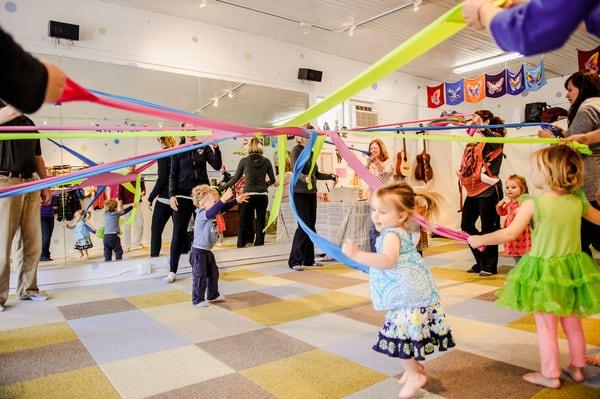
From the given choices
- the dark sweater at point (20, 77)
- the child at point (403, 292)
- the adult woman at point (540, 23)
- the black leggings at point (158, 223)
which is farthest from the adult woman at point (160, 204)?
the adult woman at point (540, 23)

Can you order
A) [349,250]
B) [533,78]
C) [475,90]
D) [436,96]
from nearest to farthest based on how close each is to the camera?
[349,250], [533,78], [475,90], [436,96]

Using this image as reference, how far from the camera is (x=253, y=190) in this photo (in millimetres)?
5242

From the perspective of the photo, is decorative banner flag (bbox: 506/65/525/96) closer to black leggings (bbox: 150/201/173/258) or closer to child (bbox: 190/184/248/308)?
child (bbox: 190/184/248/308)

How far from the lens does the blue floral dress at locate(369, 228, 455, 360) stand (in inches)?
62.7

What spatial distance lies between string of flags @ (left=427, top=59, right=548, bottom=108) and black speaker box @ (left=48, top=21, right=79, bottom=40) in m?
5.67

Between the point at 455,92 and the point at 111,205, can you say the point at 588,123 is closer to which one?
the point at 111,205

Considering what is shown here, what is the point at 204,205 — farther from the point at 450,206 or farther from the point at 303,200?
the point at 450,206

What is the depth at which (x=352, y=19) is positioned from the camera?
568 centimetres

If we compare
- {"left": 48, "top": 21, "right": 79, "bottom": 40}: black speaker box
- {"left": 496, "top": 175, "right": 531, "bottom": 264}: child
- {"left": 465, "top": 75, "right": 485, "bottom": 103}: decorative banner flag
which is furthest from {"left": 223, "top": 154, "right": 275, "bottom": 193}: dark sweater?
{"left": 465, "top": 75, "right": 485, "bottom": 103}: decorative banner flag

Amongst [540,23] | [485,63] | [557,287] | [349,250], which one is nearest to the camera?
[540,23]

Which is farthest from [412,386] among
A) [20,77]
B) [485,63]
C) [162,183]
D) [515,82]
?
[485,63]

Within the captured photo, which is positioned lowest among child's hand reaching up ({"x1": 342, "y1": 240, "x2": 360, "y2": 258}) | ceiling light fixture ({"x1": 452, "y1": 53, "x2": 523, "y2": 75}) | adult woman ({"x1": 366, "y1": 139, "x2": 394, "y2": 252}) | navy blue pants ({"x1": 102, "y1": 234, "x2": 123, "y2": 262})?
navy blue pants ({"x1": 102, "y1": 234, "x2": 123, "y2": 262})

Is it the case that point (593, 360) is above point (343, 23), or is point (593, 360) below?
below

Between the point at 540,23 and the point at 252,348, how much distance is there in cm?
199
